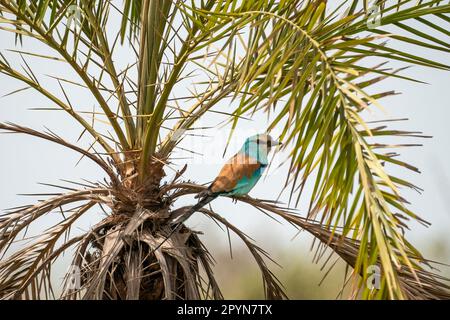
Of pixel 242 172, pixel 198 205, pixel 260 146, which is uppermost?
pixel 260 146

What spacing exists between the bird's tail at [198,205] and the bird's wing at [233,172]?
0.05 meters

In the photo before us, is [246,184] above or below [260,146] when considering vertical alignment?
below

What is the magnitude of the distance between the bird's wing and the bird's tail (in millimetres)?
55

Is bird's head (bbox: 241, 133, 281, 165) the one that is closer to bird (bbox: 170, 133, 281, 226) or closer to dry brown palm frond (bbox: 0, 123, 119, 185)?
bird (bbox: 170, 133, 281, 226)

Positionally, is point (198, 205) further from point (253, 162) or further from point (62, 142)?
point (62, 142)

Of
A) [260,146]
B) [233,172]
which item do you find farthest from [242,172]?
[260,146]

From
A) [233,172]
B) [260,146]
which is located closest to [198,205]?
[233,172]

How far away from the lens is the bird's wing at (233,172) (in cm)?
478

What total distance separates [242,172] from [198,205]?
39 cm

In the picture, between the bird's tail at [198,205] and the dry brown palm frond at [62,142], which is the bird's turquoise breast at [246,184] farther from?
the dry brown palm frond at [62,142]

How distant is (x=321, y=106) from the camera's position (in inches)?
149

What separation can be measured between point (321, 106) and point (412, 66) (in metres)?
0.64

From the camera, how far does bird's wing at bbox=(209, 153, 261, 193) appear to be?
15.7ft

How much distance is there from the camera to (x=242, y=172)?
16.0ft
